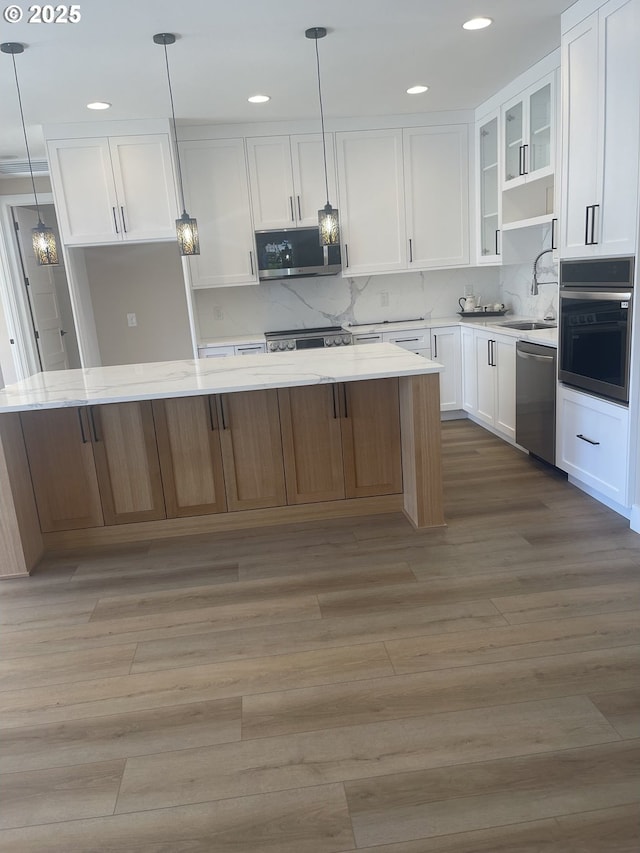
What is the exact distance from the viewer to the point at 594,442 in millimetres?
3455

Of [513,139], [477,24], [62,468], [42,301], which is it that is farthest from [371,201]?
[42,301]

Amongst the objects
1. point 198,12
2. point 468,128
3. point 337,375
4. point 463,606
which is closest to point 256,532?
point 337,375

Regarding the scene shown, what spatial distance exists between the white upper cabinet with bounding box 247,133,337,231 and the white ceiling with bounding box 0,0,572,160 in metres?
0.25

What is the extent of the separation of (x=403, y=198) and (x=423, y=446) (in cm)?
303

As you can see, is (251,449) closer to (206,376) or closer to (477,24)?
(206,376)

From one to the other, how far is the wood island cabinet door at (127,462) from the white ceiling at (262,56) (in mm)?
1876

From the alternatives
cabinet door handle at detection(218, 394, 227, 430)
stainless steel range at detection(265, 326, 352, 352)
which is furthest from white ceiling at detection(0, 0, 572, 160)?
cabinet door handle at detection(218, 394, 227, 430)

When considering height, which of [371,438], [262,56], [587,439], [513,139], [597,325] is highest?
[262,56]

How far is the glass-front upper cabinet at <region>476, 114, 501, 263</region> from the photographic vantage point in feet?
16.6

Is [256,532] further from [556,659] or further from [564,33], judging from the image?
[564,33]

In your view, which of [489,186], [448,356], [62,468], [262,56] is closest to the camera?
[62,468]

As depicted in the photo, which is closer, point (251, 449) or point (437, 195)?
point (251, 449)

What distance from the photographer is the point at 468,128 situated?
540cm

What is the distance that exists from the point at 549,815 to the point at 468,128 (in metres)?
5.24
